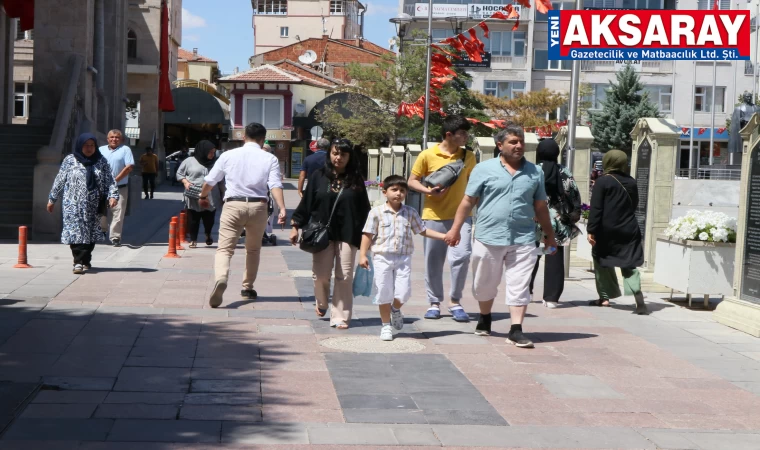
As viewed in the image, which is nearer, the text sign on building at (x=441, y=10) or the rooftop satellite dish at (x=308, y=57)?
the text sign on building at (x=441, y=10)

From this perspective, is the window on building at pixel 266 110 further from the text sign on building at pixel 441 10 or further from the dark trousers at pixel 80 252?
the dark trousers at pixel 80 252

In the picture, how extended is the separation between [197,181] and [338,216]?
27.7 ft

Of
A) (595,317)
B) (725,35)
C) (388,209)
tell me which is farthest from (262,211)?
(725,35)

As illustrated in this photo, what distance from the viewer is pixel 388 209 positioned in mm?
8883

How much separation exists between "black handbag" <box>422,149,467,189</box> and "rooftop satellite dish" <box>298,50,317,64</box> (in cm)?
7360

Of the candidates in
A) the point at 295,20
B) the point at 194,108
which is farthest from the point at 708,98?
the point at 295,20

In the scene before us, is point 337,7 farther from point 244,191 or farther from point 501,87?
point 244,191


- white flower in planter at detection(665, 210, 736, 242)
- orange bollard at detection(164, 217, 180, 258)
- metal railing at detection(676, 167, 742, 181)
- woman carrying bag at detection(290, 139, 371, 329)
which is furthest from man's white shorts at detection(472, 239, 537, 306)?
metal railing at detection(676, 167, 742, 181)

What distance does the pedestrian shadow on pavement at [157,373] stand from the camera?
5.66m

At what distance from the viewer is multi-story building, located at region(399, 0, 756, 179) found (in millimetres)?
66312

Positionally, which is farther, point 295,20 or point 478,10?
point 295,20

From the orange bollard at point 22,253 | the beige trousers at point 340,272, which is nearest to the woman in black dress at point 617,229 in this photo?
the beige trousers at point 340,272

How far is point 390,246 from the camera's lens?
8.77 metres

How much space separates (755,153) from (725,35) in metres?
3.27
